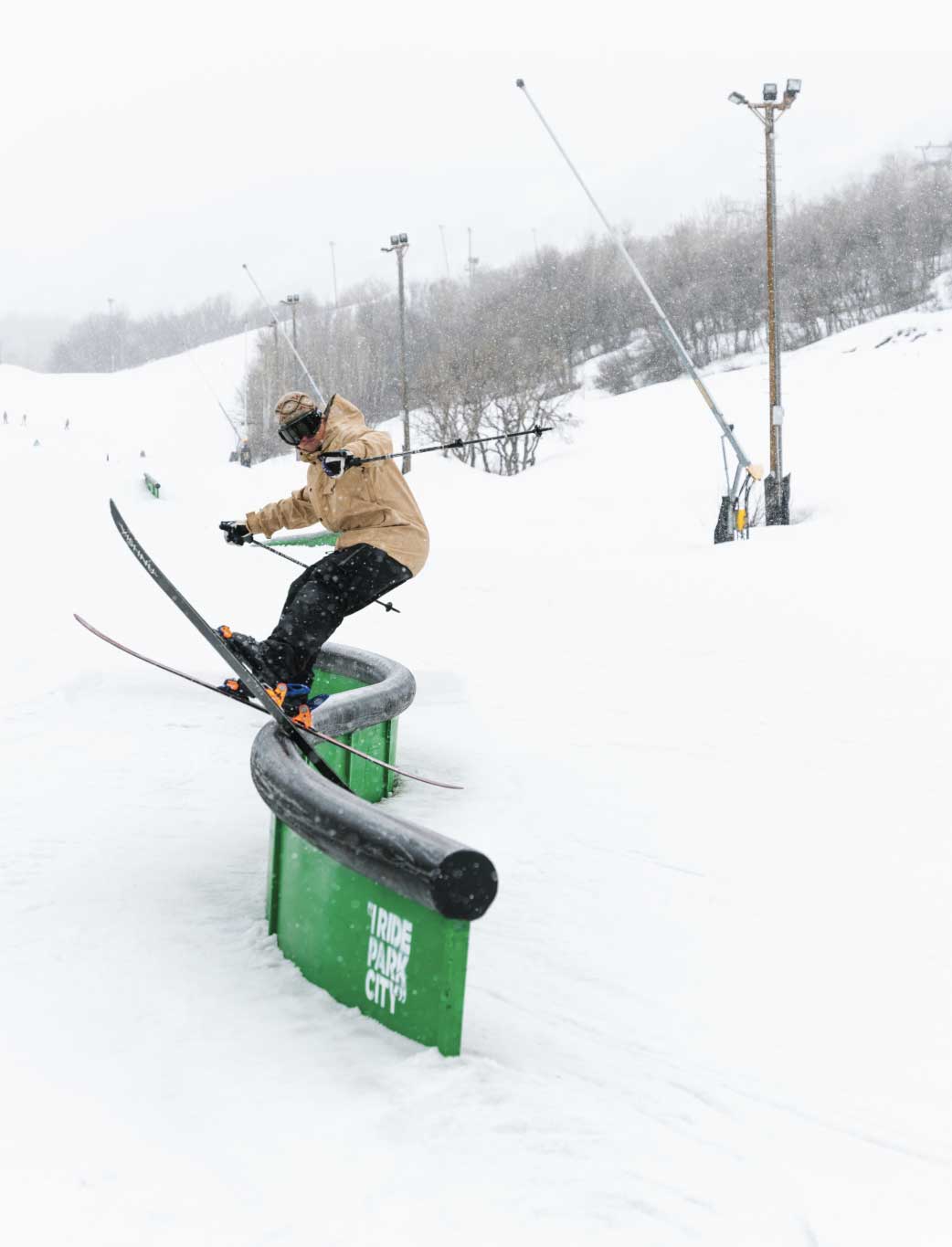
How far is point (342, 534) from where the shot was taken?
5.35m

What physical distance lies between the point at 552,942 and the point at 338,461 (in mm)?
2278

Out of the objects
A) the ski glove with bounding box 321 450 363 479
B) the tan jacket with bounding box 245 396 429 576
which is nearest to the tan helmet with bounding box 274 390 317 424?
the tan jacket with bounding box 245 396 429 576

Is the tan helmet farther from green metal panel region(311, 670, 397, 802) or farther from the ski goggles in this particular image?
green metal panel region(311, 670, 397, 802)

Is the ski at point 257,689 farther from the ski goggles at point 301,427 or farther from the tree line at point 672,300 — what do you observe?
the tree line at point 672,300

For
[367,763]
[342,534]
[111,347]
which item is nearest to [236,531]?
[342,534]

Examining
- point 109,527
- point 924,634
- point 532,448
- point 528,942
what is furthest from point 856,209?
point 528,942

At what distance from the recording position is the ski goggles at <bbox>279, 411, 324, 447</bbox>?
5.22m

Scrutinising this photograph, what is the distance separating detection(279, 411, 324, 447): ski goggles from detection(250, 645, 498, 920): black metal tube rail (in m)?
1.76

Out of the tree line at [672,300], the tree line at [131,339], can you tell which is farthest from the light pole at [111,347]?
the tree line at [672,300]

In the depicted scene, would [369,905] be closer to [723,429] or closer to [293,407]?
[293,407]

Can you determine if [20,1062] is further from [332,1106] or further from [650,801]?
[650,801]

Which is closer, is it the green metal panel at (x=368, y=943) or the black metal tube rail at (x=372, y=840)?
the black metal tube rail at (x=372, y=840)

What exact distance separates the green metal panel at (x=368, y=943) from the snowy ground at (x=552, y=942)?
0.26ft

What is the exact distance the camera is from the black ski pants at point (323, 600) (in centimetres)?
485
